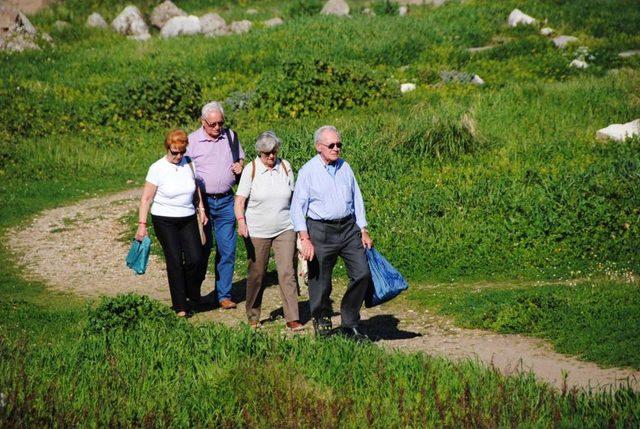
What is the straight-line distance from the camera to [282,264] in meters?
10.8

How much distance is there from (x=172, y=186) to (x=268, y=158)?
4.02 ft

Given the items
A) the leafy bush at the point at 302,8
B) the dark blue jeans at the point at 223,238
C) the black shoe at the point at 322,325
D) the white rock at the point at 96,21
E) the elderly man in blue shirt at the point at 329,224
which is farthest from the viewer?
the leafy bush at the point at 302,8

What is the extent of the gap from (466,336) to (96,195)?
902 centimetres

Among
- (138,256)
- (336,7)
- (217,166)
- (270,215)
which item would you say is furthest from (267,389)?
(336,7)

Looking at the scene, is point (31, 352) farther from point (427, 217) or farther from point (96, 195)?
point (96, 195)

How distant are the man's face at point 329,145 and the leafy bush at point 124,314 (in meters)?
2.08

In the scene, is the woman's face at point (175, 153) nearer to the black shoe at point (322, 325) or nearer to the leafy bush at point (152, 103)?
the black shoe at point (322, 325)

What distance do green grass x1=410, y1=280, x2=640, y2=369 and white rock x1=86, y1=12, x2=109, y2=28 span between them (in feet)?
71.3

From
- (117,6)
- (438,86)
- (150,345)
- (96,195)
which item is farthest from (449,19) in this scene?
(150,345)

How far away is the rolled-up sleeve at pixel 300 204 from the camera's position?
986cm

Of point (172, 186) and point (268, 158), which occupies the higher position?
point (268, 158)

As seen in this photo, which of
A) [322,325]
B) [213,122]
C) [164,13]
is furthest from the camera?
[164,13]

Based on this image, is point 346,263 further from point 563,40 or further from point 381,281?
point 563,40

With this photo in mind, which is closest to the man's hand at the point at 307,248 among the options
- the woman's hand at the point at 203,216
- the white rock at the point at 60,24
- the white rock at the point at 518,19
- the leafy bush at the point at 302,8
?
the woman's hand at the point at 203,216
